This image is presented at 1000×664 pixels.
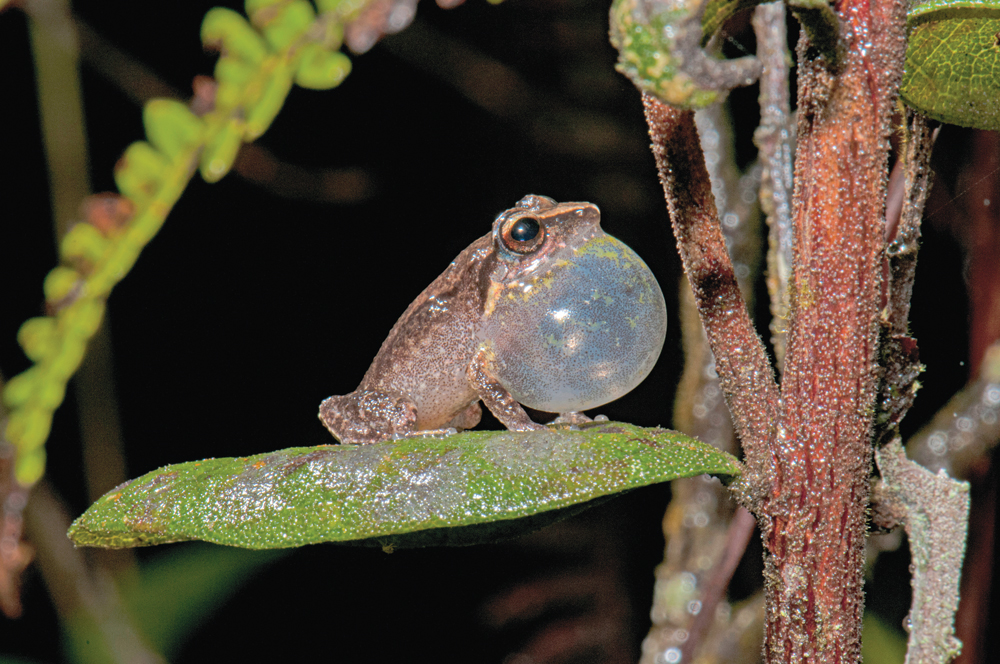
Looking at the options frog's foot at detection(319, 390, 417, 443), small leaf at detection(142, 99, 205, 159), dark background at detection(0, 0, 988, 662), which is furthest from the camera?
dark background at detection(0, 0, 988, 662)

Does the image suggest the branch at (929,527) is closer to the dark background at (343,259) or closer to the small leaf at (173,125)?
the small leaf at (173,125)

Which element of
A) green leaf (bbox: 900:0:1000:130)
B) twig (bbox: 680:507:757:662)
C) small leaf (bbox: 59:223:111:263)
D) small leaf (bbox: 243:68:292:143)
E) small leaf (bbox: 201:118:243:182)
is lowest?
twig (bbox: 680:507:757:662)

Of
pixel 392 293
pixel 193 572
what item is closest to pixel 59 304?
pixel 193 572

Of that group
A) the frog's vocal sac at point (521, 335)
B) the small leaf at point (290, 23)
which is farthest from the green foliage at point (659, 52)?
the small leaf at point (290, 23)

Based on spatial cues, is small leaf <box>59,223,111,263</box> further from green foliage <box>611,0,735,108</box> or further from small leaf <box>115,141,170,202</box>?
green foliage <box>611,0,735,108</box>

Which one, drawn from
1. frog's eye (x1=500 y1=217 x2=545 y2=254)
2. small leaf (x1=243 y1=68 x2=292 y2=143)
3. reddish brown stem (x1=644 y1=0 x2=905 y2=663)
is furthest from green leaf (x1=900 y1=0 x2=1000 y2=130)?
small leaf (x1=243 y1=68 x2=292 y2=143)

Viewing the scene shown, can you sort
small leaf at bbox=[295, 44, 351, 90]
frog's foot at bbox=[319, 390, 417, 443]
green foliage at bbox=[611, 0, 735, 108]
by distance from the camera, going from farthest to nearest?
1. small leaf at bbox=[295, 44, 351, 90]
2. frog's foot at bbox=[319, 390, 417, 443]
3. green foliage at bbox=[611, 0, 735, 108]

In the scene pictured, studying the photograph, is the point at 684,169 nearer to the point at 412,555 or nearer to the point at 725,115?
the point at 725,115
